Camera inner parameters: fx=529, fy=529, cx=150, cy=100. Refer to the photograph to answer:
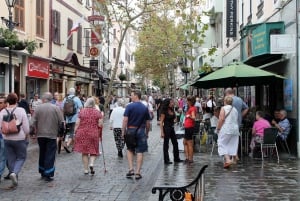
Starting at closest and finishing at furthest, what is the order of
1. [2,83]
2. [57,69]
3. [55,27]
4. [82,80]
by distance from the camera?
[2,83] < [57,69] < [55,27] < [82,80]

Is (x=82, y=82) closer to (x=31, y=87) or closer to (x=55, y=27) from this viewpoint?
(x=55, y=27)

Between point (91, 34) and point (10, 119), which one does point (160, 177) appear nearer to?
point (10, 119)

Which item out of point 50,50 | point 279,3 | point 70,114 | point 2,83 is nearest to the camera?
point 279,3

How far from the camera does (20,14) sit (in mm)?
23312

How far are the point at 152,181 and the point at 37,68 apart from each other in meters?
16.4

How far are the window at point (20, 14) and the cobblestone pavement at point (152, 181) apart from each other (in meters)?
11.4

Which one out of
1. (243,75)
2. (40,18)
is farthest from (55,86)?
(243,75)

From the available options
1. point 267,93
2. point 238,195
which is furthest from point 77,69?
point 238,195

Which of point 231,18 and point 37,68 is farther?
point 37,68

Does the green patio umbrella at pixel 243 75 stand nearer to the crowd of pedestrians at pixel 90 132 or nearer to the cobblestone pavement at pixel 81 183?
the crowd of pedestrians at pixel 90 132

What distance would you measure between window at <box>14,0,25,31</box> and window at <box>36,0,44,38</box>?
2019 mm

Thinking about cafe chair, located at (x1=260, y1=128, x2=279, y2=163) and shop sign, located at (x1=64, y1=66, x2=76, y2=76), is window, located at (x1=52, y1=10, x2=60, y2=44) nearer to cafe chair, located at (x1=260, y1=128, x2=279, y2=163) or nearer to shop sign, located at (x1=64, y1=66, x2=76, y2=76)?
shop sign, located at (x1=64, y1=66, x2=76, y2=76)

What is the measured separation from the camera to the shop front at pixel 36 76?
24.4 meters

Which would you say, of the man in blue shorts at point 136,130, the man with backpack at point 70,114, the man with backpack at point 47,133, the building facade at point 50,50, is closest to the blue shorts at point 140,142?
the man in blue shorts at point 136,130
